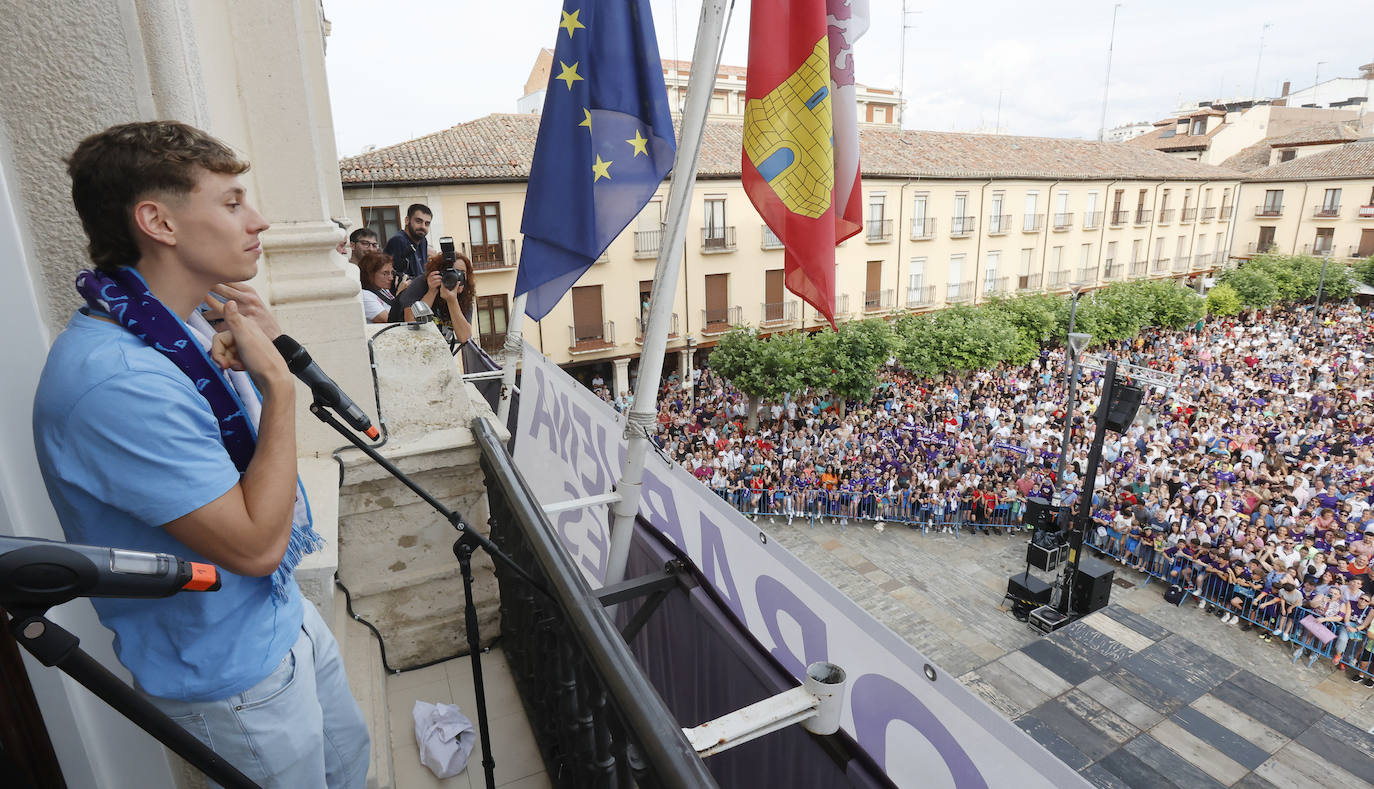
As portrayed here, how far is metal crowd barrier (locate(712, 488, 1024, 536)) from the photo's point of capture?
51.0ft

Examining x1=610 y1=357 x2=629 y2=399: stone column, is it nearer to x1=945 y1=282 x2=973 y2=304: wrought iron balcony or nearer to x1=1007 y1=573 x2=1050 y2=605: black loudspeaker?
x1=1007 y1=573 x2=1050 y2=605: black loudspeaker

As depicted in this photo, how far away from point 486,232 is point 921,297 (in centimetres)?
1817

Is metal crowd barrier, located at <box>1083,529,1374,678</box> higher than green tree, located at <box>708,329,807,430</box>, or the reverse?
green tree, located at <box>708,329,807,430</box>

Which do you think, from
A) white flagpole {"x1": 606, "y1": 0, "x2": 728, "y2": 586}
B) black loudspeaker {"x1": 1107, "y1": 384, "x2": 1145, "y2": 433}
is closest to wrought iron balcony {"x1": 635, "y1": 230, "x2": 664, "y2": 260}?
black loudspeaker {"x1": 1107, "y1": 384, "x2": 1145, "y2": 433}

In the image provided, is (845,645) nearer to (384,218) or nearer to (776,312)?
(384,218)

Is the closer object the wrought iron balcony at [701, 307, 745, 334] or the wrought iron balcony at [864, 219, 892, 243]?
the wrought iron balcony at [701, 307, 745, 334]

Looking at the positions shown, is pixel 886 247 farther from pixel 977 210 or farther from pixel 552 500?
pixel 552 500

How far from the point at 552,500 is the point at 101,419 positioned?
118 inches

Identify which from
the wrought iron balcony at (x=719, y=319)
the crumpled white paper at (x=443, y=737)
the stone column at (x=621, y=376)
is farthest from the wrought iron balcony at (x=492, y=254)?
the crumpled white paper at (x=443, y=737)

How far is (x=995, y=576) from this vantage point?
541 inches

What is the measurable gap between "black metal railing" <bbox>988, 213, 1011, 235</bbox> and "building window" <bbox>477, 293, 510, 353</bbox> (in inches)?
852

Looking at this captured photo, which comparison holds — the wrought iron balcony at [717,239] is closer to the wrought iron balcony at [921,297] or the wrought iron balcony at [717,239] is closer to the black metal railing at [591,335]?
the black metal railing at [591,335]

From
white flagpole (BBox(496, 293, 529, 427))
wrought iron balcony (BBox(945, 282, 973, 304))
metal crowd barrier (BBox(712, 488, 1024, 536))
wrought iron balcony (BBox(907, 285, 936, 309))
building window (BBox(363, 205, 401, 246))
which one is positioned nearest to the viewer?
white flagpole (BBox(496, 293, 529, 427))

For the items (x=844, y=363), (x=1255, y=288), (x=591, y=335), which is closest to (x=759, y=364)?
(x=844, y=363)
